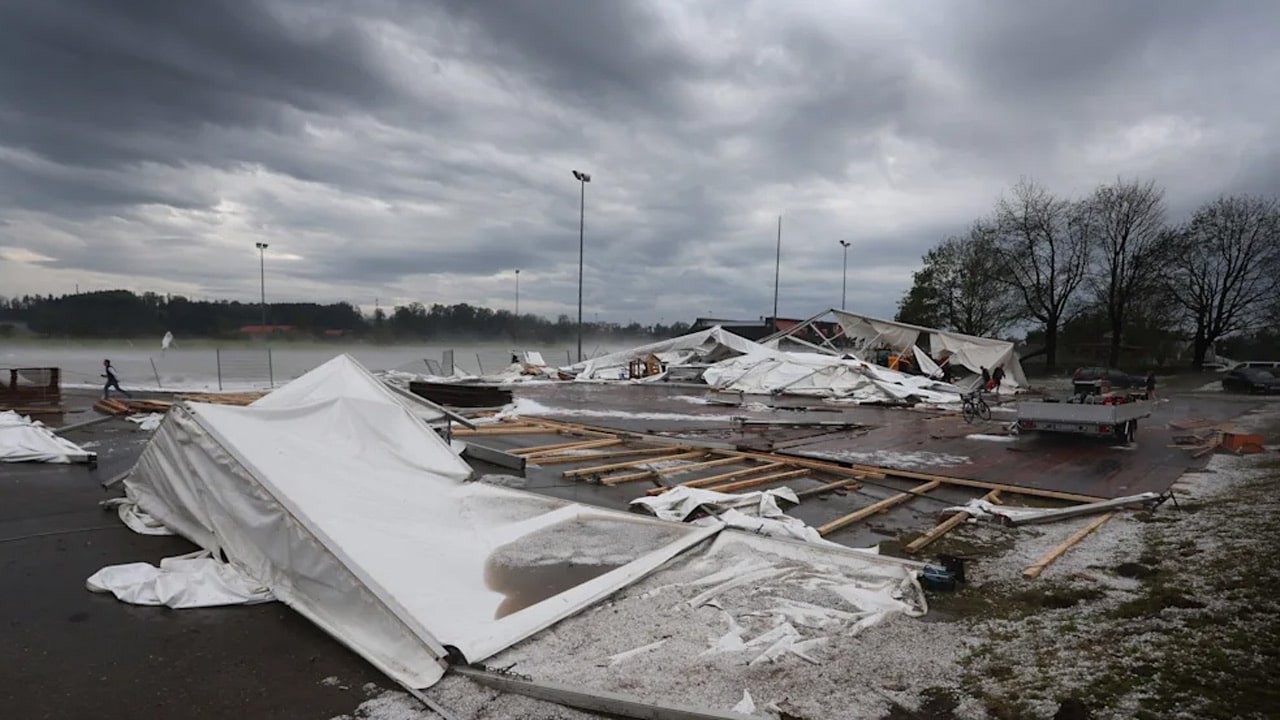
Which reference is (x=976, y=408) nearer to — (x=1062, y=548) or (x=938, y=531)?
(x=938, y=531)

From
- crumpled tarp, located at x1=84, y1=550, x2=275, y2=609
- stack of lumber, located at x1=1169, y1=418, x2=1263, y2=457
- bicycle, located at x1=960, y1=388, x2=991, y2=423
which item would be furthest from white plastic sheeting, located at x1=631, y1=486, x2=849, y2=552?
bicycle, located at x1=960, y1=388, x2=991, y2=423

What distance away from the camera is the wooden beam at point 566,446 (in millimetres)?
11383

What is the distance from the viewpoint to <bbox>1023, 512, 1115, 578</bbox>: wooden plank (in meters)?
5.60

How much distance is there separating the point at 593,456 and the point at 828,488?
3.93m

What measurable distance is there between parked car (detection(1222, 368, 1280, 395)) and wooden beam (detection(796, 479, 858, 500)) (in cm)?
3244

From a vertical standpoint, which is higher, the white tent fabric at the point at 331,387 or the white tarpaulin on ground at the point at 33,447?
the white tent fabric at the point at 331,387

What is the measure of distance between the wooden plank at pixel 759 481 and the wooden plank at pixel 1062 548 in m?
3.70

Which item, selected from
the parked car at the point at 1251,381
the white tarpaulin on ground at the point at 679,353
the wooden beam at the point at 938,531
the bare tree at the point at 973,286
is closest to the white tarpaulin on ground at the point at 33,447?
the wooden beam at the point at 938,531

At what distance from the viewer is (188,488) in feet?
19.4

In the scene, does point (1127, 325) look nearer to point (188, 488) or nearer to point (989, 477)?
point (989, 477)

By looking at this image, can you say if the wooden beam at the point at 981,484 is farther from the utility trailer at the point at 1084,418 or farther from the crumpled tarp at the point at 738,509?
the utility trailer at the point at 1084,418

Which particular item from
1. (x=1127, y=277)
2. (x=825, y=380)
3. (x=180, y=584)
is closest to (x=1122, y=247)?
(x=1127, y=277)

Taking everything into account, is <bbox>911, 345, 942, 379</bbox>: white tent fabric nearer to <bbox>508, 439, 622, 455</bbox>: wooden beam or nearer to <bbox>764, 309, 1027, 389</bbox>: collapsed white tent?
<bbox>764, 309, 1027, 389</bbox>: collapsed white tent

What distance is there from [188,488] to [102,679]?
2602mm
